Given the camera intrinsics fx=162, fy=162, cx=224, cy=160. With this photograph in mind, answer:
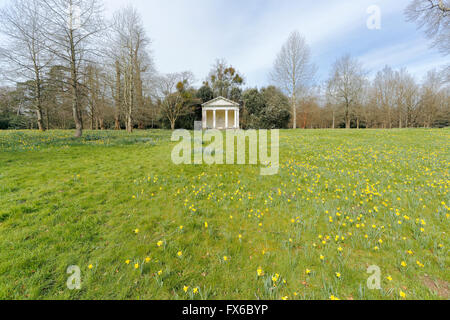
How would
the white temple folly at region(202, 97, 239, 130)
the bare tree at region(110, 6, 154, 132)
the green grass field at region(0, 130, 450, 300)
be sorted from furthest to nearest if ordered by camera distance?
the white temple folly at region(202, 97, 239, 130) → the bare tree at region(110, 6, 154, 132) → the green grass field at region(0, 130, 450, 300)

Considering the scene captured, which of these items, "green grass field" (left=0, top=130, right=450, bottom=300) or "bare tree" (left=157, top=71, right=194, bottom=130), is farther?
"bare tree" (left=157, top=71, right=194, bottom=130)

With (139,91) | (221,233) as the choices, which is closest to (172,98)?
(139,91)

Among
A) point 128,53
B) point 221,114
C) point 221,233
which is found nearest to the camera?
point 221,233

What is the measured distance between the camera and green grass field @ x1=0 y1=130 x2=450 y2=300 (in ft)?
6.75

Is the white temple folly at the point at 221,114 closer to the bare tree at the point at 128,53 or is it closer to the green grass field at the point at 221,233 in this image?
the bare tree at the point at 128,53

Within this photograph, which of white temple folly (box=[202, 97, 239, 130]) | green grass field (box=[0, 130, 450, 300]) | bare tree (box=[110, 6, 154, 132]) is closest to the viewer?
green grass field (box=[0, 130, 450, 300])

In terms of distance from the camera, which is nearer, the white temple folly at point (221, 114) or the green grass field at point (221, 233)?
the green grass field at point (221, 233)

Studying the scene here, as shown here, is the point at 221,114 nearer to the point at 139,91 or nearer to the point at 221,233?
the point at 139,91

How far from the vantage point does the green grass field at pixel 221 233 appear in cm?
206

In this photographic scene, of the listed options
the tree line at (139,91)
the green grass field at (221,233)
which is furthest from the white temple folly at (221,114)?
the green grass field at (221,233)

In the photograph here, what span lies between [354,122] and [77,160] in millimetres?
48871

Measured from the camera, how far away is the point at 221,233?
3.12 metres

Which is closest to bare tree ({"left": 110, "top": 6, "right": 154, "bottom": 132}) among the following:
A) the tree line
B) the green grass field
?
the tree line

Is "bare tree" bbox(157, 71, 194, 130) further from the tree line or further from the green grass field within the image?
the green grass field
